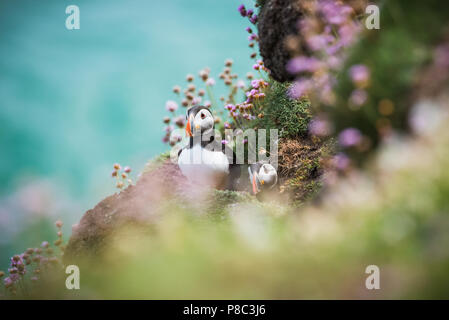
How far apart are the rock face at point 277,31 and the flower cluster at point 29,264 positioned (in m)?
3.97

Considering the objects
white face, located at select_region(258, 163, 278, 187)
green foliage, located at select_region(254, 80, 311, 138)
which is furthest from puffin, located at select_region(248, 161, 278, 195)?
green foliage, located at select_region(254, 80, 311, 138)

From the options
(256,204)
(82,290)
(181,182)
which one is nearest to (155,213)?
(181,182)

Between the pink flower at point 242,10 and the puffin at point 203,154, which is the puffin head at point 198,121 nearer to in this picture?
the puffin at point 203,154

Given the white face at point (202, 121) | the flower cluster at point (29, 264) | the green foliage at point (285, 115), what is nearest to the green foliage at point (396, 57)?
the white face at point (202, 121)

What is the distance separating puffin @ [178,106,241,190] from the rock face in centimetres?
110

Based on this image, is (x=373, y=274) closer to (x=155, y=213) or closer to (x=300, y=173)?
(x=155, y=213)

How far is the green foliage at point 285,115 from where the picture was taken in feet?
23.9

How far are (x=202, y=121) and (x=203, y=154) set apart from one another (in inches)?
17.0

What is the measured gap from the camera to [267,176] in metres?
6.00

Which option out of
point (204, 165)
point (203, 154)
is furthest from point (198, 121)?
point (204, 165)

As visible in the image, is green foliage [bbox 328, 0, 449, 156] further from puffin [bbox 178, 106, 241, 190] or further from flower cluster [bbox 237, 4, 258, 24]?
flower cluster [bbox 237, 4, 258, 24]

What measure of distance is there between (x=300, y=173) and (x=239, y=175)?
3.75 feet

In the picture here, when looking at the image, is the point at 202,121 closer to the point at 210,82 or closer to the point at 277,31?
the point at 277,31
